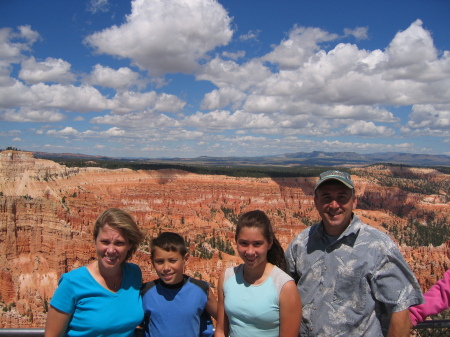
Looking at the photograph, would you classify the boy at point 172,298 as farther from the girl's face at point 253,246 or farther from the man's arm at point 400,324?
the man's arm at point 400,324

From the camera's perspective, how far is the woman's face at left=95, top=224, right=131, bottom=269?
3969 millimetres

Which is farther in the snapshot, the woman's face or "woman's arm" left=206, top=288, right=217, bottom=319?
"woman's arm" left=206, top=288, right=217, bottom=319

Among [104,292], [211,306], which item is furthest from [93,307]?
[211,306]

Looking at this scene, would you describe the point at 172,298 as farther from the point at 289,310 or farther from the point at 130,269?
the point at 289,310

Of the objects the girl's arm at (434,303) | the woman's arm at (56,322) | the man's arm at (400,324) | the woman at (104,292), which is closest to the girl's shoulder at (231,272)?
the woman at (104,292)

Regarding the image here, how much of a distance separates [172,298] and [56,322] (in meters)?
1.32

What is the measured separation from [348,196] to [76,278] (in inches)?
131

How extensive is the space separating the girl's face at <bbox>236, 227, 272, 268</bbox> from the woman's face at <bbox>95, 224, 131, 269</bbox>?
1.47 m

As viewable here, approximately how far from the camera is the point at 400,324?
139 inches

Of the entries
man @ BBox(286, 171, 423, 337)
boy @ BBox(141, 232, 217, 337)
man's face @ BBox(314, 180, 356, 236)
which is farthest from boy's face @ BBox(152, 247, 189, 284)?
man's face @ BBox(314, 180, 356, 236)

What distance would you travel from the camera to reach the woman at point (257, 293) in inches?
144

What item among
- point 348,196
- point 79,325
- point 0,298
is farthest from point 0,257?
point 348,196

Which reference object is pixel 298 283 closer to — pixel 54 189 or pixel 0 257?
pixel 0 257

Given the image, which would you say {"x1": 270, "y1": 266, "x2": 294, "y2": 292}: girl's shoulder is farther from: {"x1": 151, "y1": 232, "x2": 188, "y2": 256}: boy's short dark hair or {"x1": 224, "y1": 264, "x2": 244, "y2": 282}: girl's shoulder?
{"x1": 151, "y1": 232, "x2": 188, "y2": 256}: boy's short dark hair
